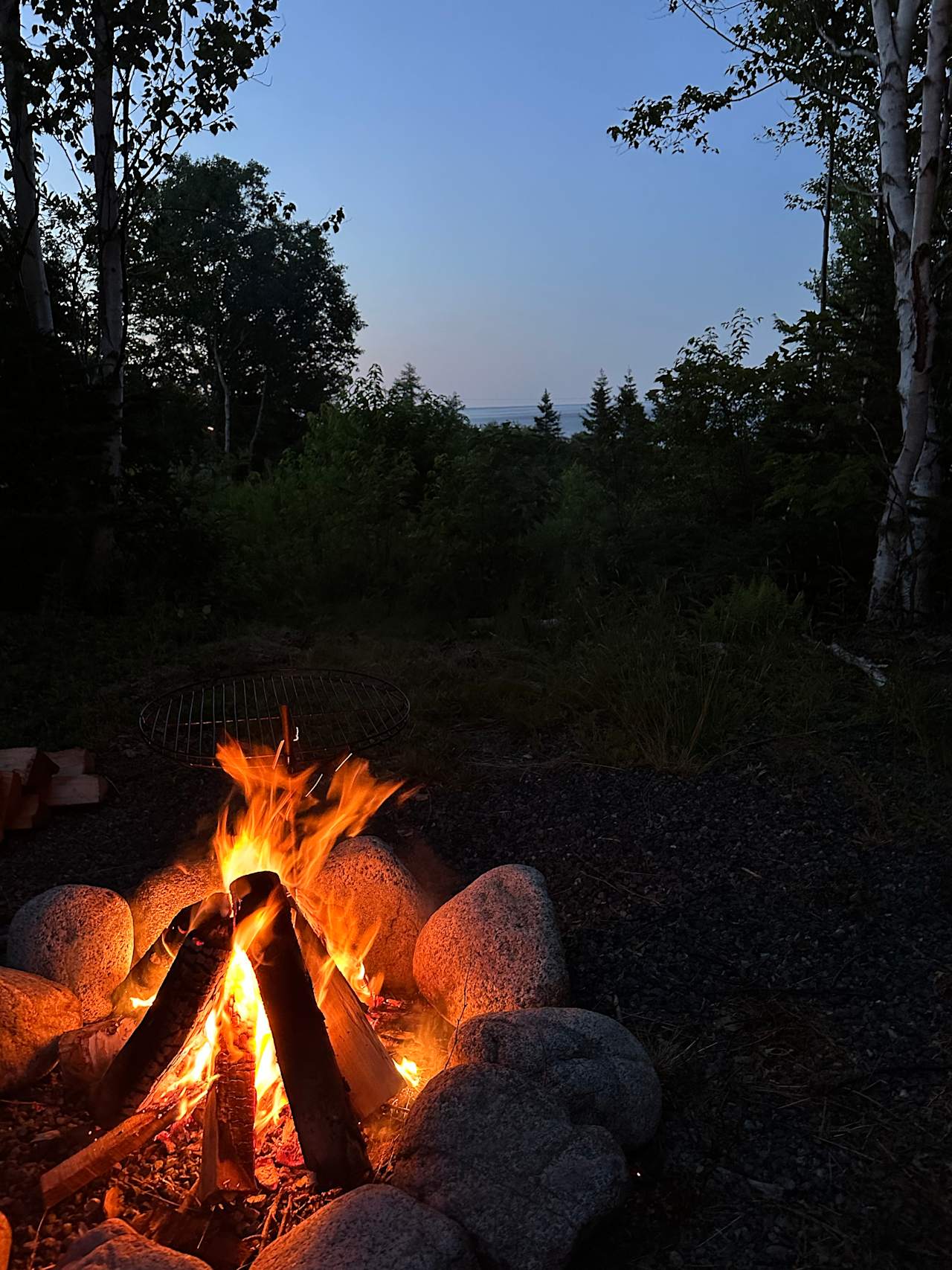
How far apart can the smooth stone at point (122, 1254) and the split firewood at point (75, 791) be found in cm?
259

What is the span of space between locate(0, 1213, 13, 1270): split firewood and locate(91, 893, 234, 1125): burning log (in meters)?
0.39

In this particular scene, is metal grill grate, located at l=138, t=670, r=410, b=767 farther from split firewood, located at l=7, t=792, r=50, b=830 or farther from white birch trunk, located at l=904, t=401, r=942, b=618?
white birch trunk, located at l=904, t=401, r=942, b=618

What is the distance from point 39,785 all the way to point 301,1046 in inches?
100

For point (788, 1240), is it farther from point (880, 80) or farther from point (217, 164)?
point (217, 164)

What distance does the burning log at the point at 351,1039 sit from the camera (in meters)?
2.14

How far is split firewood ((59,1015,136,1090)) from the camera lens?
2.24 meters

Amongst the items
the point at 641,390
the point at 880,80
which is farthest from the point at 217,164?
the point at 880,80

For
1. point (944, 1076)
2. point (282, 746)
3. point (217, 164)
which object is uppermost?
point (217, 164)

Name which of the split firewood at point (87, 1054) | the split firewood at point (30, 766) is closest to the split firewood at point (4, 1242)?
the split firewood at point (87, 1054)

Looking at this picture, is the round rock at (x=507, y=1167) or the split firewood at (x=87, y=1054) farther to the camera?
the split firewood at (x=87, y=1054)

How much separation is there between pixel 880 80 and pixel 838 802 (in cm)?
567

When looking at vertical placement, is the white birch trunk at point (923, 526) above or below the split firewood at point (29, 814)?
above

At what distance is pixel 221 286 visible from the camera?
28.6 meters

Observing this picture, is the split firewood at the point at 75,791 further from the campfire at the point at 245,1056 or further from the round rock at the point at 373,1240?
the round rock at the point at 373,1240
